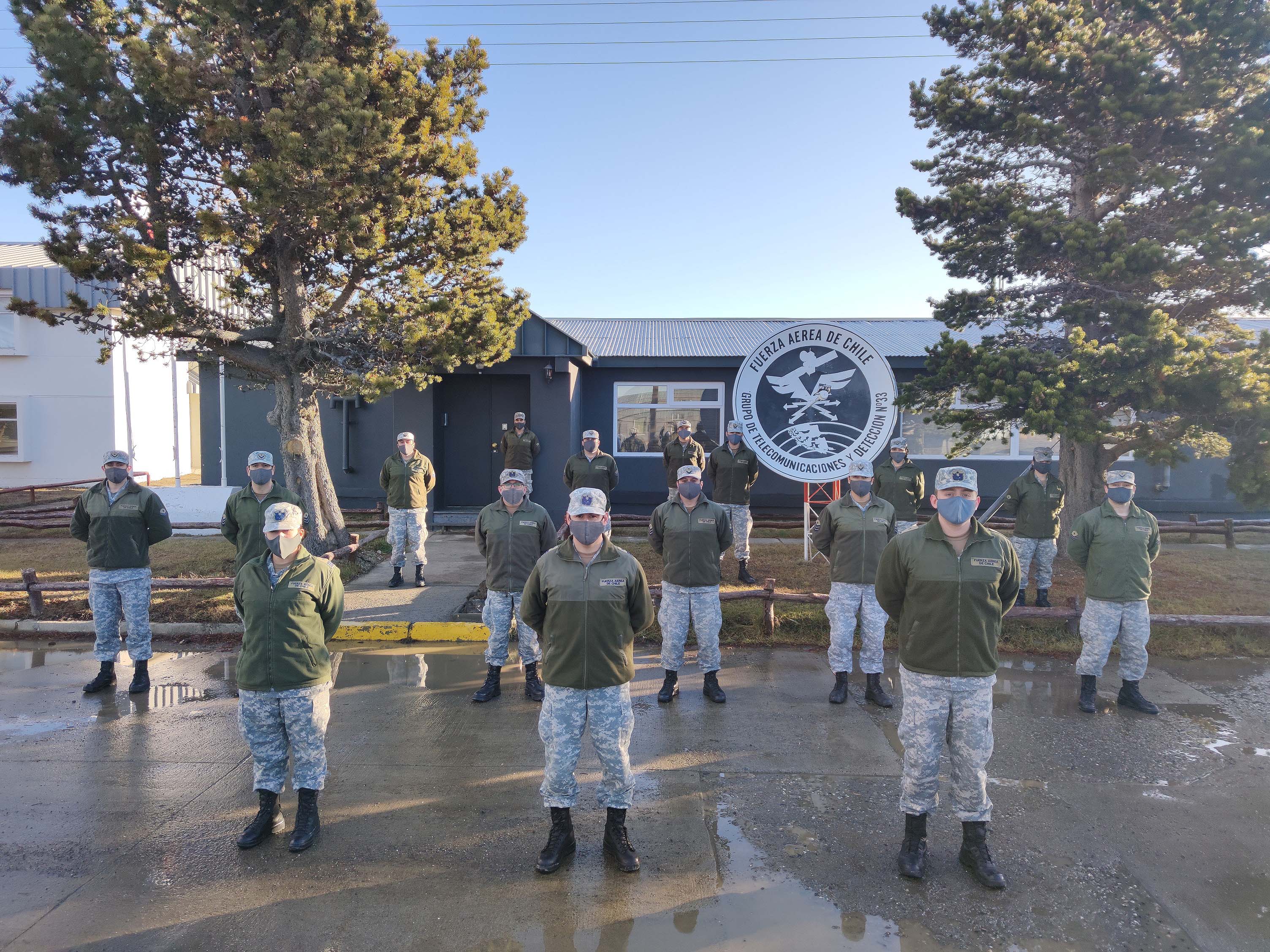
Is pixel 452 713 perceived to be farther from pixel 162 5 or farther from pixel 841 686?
pixel 162 5

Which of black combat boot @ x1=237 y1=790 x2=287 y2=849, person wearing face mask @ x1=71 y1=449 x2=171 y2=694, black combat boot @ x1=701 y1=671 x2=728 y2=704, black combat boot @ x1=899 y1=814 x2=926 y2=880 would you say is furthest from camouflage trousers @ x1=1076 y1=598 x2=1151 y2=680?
person wearing face mask @ x1=71 y1=449 x2=171 y2=694

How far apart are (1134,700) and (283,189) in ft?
33.4

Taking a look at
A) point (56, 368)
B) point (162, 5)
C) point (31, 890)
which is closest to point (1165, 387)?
point (31, 890)

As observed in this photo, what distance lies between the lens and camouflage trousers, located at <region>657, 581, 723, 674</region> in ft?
21.6

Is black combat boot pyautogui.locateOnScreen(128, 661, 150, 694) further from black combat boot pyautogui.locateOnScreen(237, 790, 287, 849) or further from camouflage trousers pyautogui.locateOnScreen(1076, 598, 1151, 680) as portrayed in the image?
camouflage trousers pyautogui.locateOnScreen(1076, 598, 1151, 680)

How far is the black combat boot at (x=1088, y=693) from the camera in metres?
6.43

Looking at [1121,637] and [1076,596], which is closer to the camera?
[1121,637]

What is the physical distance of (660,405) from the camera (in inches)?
630

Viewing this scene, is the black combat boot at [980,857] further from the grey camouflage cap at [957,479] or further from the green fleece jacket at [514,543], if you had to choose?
the green fleece jacket at [514,543]

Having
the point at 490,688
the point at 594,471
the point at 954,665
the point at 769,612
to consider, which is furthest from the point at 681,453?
the point at 954,665

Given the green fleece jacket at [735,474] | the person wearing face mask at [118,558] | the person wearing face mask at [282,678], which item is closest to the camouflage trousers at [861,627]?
the green fleece jacket at [735,474]

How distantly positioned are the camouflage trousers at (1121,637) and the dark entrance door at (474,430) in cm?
1098

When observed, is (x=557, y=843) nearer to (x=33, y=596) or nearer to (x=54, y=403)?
(x=33, y=596)

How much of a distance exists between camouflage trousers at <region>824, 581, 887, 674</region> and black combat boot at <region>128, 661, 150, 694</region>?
Result: 20.2ft
